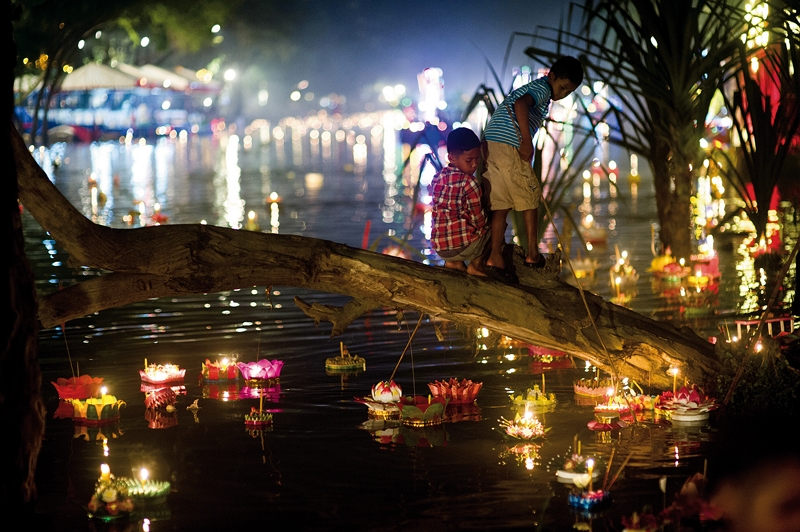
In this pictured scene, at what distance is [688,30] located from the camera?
1012 cm

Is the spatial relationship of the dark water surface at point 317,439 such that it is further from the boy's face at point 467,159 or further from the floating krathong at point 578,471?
the boy's face at point 467,159

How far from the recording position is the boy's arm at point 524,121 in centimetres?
709

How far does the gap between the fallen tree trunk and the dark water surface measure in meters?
0.60

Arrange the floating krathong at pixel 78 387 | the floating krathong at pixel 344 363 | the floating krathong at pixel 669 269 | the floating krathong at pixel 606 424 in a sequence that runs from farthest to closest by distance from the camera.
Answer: the floating krathong at pixel 669 269 → the floating krathong at pixel 344 363 → the floating krathong at pixel 78 387 → the floating krathong at pixel 606 424

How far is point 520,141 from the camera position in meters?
7.21

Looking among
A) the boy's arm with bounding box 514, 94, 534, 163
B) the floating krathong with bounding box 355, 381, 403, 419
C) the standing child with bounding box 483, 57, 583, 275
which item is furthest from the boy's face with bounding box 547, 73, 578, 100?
the floating krathong with bounding box 355, 381, 403, 419

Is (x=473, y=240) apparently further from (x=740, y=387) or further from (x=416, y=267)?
(x=740, y=387)

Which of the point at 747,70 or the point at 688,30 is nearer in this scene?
the point at 747,70

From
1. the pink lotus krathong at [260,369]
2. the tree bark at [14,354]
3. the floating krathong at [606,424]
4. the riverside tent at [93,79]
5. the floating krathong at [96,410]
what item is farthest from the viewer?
the riverside tent at [93,79]

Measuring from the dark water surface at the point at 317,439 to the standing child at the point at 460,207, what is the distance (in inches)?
48.0

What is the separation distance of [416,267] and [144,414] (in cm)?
227

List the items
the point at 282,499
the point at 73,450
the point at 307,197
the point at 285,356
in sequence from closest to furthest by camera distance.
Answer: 1. the point at 282,499
2. the point at 73,450
3. the point at 285,356
4. the point at 307,197

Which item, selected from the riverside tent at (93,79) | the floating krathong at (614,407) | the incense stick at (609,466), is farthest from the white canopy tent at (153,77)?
the incense stick at (609,466)

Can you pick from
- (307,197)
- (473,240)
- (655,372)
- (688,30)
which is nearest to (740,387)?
(655,372)
